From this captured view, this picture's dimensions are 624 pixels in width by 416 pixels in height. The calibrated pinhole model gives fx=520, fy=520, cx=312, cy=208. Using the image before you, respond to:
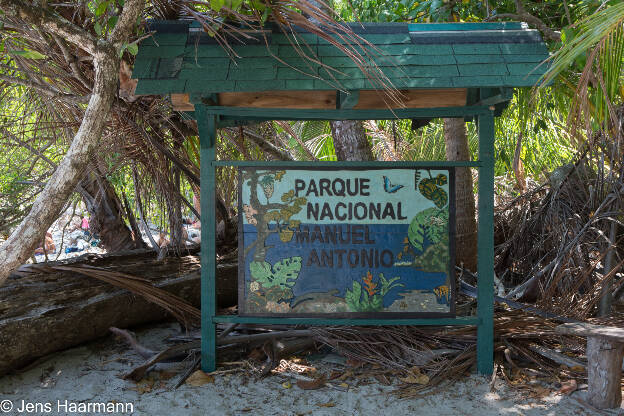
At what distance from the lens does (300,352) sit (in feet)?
15.3

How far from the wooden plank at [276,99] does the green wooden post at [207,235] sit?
0.23 m

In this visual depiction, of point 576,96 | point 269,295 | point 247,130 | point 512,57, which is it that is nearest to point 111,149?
point 247,130

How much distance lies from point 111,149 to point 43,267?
5.40 feet

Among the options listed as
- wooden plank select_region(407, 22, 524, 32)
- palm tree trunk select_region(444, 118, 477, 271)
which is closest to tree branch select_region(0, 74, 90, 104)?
wooden plank select_region(407, 22, 524, 32)

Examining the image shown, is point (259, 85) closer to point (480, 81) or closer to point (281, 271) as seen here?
point (281, 271)

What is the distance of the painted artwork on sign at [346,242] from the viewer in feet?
13.9

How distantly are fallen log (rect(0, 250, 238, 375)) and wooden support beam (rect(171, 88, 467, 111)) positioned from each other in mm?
1903

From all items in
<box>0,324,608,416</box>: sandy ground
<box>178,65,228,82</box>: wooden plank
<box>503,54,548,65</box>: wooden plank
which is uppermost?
<box>503,54,548,65</box>: wooden plank

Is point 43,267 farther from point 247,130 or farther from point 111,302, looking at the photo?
point 247,130

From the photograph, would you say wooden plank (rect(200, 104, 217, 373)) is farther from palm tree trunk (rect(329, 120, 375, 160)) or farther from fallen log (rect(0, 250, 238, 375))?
palm tree trunk (rect(329, 120, 375, 160))

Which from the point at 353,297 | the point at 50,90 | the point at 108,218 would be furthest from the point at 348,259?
the point at 108,218

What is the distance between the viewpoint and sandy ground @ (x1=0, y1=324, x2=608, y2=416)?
367 centimetres

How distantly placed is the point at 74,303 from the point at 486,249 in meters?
3.54

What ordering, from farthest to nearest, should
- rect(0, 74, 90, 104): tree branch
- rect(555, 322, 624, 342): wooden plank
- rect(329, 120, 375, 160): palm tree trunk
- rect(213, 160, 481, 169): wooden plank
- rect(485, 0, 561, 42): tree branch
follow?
1. rect(329, 120, 375, 160): palm tree trunk
2. rect(485, 0, 561, 42): tree branch
3. rect(0, 74, 90, 104): tree branch
4. rect(213, 160, 481, 169): wooden plank
5. rect(555, 322, 624, 342): wooden plank
